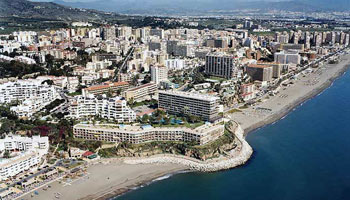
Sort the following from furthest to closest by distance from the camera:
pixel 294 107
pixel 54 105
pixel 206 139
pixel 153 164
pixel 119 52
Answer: pixel 119 52 → pixel 294 107 → pixel 54 105 → pixel 206 139 → pixel 153 164

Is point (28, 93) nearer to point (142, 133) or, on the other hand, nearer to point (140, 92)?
point (140, 92)

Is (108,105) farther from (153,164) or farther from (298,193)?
(298,193)

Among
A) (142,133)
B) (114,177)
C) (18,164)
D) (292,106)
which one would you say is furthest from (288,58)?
(18,164)

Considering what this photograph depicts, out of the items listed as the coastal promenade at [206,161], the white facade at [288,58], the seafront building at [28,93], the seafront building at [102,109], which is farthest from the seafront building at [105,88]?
the white facade at [288,58]

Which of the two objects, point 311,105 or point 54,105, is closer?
point 54,105

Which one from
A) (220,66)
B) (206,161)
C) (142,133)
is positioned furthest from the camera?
(220,66)

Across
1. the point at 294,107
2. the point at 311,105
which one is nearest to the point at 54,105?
the point at 294,107

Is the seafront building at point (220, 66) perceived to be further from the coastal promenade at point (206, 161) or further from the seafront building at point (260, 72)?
the coastal promenade at point (206, 161)
